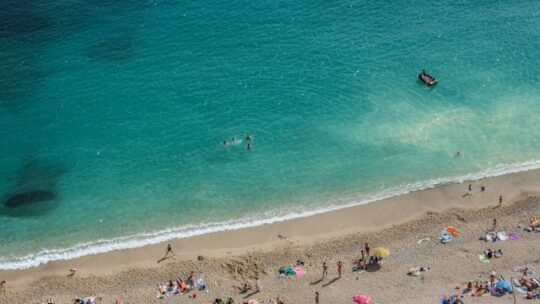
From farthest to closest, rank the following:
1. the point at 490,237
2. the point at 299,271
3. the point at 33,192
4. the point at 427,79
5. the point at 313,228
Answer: the point at 427,79
the point at 33,192
the point at 313,228
the point at 490,237
the point at 299,271

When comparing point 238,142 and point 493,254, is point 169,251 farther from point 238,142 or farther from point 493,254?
point 493,254

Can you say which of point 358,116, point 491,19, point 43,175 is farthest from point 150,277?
point 491,19

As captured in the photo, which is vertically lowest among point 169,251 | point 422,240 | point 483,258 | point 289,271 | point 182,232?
point 289,271

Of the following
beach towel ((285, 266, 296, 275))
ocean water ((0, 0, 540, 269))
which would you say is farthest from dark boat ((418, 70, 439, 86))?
beach towel ((285, 266, 296, 275))

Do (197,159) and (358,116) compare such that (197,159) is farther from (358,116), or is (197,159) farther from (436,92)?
(436,92)

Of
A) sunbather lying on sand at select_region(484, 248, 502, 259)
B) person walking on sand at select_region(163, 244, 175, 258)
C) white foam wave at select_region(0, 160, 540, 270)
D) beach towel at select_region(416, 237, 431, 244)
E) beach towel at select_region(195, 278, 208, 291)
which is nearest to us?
beach towel at select_region(195, 278, 208, 291)

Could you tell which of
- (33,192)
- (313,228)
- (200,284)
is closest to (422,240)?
(313,228)

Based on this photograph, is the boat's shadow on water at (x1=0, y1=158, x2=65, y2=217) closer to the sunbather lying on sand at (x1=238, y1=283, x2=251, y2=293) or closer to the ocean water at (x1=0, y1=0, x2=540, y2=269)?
the ocean water at (x1=0, y1=0, x2=540, y2=269)
